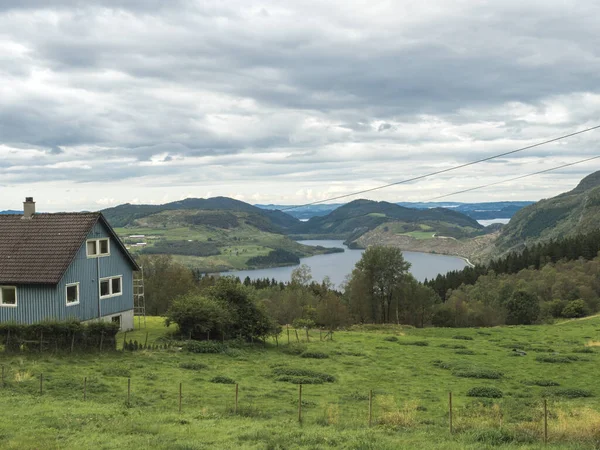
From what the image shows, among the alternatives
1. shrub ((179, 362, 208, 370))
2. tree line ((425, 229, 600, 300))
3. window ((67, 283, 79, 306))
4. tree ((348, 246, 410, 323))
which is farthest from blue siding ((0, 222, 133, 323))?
tree line ((425, 229, 600, 300))

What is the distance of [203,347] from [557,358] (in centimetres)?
2307

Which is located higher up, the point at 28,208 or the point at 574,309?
the point at 28,208

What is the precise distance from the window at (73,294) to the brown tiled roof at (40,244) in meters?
1.86

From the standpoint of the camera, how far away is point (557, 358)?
35906 mm

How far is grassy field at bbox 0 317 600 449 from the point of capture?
15.3 metres

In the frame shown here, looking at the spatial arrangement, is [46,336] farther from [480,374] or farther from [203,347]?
[480,374]

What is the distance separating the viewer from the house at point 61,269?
34562 millimetres

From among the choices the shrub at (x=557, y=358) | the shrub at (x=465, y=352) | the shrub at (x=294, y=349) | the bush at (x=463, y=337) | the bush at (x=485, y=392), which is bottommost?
the bush at (x=463, y=337)

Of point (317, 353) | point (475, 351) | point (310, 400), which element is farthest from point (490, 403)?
point (475, 351)

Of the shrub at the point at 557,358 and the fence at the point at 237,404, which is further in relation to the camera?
the shrub at the point at 557,358

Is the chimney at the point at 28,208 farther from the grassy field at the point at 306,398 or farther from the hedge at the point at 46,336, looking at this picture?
the hedge at the point at 46,336

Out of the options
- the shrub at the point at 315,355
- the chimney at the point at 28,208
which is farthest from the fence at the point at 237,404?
the chimney at the point at 28,208

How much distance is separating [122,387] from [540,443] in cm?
1624

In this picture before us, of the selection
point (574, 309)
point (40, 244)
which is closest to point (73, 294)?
point (40, 244)
